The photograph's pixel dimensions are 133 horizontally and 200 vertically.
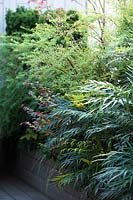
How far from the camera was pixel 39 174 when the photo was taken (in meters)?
5.72

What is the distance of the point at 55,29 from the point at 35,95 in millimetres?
868

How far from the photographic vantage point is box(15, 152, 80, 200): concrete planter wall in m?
4.92

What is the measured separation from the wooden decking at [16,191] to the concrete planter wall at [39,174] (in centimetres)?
8

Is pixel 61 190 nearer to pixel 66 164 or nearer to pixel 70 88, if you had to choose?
pixel 66 164

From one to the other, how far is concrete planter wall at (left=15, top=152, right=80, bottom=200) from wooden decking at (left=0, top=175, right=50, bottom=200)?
8 cm

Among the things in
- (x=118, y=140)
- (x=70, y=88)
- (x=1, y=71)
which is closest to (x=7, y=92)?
(x=1, y=71)

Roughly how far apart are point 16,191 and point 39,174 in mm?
382

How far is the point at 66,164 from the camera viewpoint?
13.9ft

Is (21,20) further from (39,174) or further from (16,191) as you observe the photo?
(16,191)

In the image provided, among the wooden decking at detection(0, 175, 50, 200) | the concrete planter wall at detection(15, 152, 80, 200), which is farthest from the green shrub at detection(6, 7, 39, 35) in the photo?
the wooden decking at detection(0, 175, 50, 200)

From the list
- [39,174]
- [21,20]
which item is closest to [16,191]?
[39,174]

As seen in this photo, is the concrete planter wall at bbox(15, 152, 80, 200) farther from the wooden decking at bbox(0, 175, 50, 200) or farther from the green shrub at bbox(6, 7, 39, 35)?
the green shrub at bbox(6, 7, 39, 35)

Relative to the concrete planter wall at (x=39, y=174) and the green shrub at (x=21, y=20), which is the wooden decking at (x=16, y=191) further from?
the green shrub at (x=21, y=20)

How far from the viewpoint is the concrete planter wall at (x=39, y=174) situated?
4.92m
